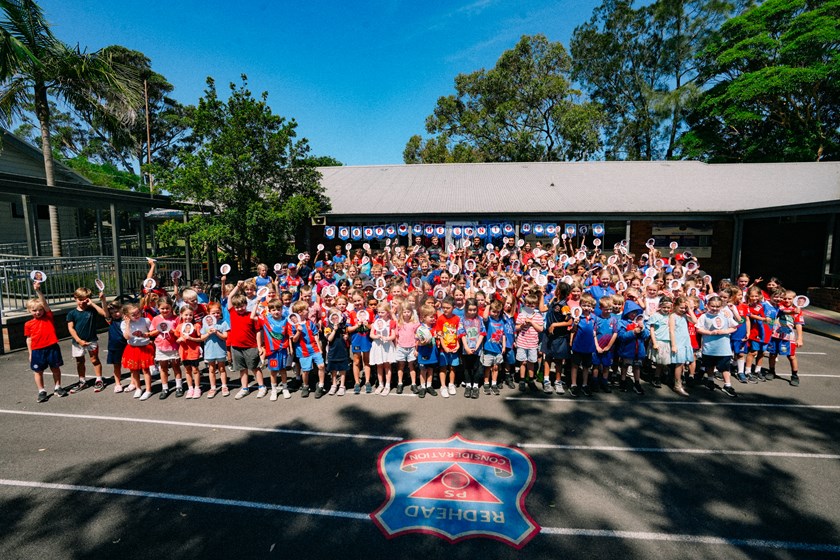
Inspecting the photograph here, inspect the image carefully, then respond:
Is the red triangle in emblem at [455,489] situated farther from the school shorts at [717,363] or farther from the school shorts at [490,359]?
the school shorts at [717,363]

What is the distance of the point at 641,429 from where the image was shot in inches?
212

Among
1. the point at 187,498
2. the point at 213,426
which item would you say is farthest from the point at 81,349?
the point at 187,498

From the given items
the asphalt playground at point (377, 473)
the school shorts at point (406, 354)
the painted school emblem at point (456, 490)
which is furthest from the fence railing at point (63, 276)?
the painted school emblem at point (456, 490)

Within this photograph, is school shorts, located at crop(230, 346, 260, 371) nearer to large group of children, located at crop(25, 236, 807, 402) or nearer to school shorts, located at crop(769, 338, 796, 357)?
large group of children, located at crop(25, 236, 807, 402)

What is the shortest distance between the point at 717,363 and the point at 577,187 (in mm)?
14459

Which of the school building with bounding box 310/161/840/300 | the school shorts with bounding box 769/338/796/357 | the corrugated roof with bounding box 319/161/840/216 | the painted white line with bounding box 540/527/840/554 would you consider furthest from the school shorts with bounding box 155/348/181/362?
the corrugated roof with bounding box 319/161/840/216

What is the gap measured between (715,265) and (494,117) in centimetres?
1963

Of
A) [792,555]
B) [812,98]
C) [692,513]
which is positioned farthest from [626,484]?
[812,98]

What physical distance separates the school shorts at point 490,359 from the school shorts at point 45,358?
22.5 ft

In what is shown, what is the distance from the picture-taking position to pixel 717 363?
673cm

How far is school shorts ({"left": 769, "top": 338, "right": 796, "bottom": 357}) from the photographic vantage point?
269 inches

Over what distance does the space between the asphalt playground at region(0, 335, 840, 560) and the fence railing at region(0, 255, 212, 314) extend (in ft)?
14.0

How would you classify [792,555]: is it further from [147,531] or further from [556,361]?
[147,531]

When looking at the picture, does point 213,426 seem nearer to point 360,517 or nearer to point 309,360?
point 309,360
